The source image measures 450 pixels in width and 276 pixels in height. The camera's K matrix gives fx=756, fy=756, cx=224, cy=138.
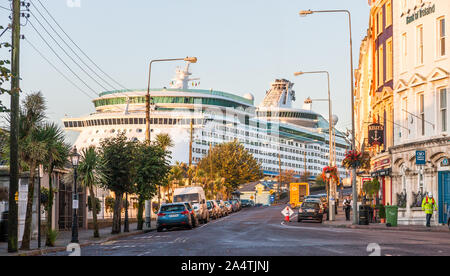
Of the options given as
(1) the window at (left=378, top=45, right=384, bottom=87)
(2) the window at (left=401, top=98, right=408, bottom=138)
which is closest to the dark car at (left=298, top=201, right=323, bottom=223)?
(2) the window at (left=401, top=98, right=408, bottom=138)

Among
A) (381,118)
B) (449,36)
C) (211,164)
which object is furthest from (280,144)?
(449,36)

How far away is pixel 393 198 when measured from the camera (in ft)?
151

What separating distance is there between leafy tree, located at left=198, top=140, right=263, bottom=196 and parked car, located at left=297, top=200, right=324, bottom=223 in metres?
52.3

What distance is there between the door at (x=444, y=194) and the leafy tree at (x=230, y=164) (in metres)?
61.8

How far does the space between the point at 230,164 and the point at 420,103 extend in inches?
2432

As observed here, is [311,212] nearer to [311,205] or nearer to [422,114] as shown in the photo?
[311,205]

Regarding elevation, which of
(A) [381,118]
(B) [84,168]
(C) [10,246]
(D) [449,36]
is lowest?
(C) [10,246]

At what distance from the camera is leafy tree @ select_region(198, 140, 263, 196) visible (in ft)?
339

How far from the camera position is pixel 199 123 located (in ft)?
411

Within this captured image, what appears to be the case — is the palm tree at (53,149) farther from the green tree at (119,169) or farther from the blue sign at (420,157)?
the blue sign at (420,157)

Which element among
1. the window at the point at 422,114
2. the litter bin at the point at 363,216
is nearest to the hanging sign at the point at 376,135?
the window at the point at 422,114

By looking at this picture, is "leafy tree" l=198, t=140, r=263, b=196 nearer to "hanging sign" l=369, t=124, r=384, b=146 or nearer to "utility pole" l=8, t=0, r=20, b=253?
"hanging sign" l=369, t=124, r=384, b=146
